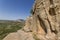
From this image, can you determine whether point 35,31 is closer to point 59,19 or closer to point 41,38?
point 41,38

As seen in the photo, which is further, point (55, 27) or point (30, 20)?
point (30, 20)

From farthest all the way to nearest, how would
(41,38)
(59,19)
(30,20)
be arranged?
(30,20)
(41,38)
(59,19)

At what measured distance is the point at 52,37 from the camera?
823 inches

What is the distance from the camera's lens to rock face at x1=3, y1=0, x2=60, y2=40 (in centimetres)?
2112

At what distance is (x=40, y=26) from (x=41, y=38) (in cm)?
240

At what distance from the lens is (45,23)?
23.0 metres

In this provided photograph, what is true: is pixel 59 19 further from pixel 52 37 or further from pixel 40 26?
pixel 40 26

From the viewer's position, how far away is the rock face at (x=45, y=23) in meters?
21.1

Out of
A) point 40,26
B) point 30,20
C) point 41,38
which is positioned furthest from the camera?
point 30,20

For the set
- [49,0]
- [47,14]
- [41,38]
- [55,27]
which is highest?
[49,0]

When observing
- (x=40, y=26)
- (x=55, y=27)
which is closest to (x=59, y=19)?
(x=55, y=27)

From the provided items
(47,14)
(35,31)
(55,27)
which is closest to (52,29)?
(55,27)

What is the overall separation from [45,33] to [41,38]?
42.8 inches

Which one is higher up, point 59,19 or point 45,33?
point 59,19
